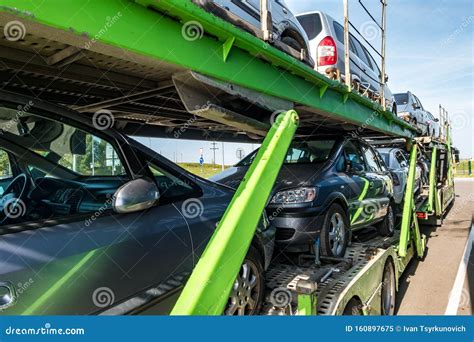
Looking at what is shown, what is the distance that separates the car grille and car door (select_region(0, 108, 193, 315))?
5.65 ft

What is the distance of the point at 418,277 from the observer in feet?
18.7

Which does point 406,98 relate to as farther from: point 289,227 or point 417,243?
point 289,227

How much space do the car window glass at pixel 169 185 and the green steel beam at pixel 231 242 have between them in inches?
29.2

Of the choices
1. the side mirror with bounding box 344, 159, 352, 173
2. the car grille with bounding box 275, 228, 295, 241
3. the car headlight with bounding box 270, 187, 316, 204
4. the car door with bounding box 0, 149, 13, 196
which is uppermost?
the side mirror with bounding box 344, 159, 352, 173

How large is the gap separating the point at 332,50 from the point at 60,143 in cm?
452

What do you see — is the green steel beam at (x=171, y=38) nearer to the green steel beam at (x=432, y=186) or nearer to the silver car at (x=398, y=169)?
the silver car at (x=398, y=169)

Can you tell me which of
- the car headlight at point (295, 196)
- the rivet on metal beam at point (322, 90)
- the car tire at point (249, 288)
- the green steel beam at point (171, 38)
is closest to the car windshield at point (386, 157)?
the car headlight at point (295, 196)

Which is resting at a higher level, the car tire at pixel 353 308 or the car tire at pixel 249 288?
the car tire at pixel 249 288

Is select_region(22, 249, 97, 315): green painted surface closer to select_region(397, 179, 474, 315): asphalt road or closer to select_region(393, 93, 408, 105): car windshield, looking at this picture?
select_region(397, 179, 474, 315): asphalt road

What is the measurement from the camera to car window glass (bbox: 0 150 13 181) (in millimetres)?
1957

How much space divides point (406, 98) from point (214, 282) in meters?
15.2

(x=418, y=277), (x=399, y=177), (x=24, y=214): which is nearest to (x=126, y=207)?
(x=24, y=214)

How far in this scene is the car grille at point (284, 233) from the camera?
12.5 ft

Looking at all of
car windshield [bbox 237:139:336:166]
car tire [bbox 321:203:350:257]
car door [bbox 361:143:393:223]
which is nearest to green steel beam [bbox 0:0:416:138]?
car tire [bbox 321:203:350:257]
